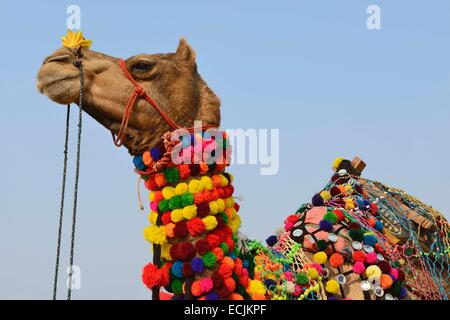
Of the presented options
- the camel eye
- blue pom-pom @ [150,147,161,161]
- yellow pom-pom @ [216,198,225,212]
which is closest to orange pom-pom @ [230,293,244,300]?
yellow pom-pom @ [216,198,225,212]

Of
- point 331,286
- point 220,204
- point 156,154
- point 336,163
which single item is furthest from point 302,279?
point 336,163

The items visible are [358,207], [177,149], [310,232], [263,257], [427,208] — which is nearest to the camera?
[177,149]

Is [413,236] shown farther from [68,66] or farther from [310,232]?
[68,66]

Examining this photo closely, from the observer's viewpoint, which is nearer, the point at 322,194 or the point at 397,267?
the point at 397,267

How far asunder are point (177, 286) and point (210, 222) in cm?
48

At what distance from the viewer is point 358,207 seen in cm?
589

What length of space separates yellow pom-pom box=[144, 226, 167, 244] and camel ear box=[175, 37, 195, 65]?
4.31 feet

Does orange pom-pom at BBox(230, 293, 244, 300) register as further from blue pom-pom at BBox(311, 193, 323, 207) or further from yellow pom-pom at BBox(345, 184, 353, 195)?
yellow pom-pom at BBox(345, 184, 353, 195)

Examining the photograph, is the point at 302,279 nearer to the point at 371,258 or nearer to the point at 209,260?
the point at 371,258

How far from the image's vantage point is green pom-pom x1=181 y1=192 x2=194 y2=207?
4.38m

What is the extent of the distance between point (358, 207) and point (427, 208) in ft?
3.23

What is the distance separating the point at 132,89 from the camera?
4715 millimetres

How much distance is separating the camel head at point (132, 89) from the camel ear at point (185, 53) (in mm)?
68
